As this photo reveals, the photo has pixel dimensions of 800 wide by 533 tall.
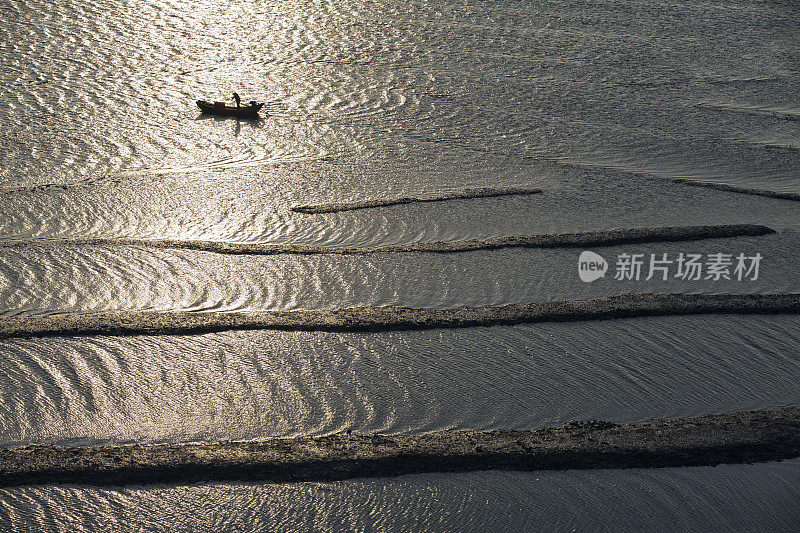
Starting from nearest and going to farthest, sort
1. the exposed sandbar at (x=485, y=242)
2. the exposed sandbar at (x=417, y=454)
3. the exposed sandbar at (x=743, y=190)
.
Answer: the exposed sandbar at (x=417, y=454) < the exposed sandbar at (x=485, y=242) < the exposed sandbar at (x=743, y=190)

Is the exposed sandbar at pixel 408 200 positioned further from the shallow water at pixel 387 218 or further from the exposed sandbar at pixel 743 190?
the exposed sandbar at pixel 743 190

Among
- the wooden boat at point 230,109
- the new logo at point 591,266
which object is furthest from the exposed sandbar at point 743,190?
the wooden boat at point 230,109

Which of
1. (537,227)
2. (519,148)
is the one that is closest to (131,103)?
(519,148)

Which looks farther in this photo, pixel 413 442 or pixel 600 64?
pixel 600 64

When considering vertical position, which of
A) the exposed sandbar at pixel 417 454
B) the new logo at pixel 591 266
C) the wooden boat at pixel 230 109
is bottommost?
the exposed sandbar at pixel 417 454

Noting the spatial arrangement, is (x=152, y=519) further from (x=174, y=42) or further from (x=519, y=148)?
(x=174, y=42)

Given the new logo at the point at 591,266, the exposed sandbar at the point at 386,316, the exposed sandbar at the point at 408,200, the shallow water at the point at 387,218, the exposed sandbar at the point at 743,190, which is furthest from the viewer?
the exposed sandbar at the point at 743,190
